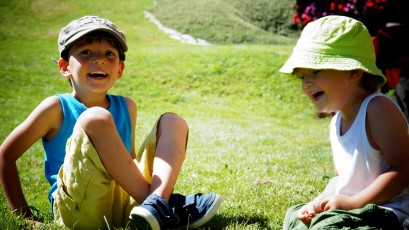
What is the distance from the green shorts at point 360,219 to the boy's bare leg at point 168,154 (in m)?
0.96

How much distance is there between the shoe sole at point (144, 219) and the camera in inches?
98.3

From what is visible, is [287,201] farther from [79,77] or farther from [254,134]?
[254,134]

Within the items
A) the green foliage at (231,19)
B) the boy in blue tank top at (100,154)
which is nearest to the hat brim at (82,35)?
the boy in blue tank top at (100,154)

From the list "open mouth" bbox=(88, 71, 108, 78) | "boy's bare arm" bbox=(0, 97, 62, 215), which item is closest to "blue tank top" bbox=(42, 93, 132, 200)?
"boy's bare arm" bbox=(0, 97, 62, 215)

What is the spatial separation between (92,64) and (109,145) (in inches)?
35.6

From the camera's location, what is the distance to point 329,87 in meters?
2.70

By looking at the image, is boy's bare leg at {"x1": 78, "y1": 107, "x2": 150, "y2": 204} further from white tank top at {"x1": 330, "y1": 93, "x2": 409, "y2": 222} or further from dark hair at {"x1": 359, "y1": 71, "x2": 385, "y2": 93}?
dark hair at {"x1": 359, "y1": 71, "x2": 385, "y2": 93}

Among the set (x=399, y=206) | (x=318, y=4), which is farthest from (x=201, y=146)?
(x=318, y=4)

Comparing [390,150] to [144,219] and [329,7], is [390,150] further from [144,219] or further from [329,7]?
[329,7]

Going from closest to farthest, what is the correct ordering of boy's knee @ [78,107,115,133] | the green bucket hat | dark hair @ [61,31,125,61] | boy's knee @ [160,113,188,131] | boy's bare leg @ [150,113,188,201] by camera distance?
the green bucket hat, boy's knee @ [78,107,115,133], boy's bare leg @ [150,113,188,201], boy's knee @ [160,113,188,131], dark hair @ [61,31,125,61]

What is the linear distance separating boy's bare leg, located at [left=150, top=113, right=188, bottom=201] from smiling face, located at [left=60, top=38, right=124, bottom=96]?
2.35ft

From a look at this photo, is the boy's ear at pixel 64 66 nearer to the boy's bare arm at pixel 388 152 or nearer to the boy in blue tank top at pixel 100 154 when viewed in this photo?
the boy in blue tank top at pixel 100 154

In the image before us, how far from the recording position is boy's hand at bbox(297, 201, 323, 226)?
260cm

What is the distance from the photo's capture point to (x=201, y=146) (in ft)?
26.6
